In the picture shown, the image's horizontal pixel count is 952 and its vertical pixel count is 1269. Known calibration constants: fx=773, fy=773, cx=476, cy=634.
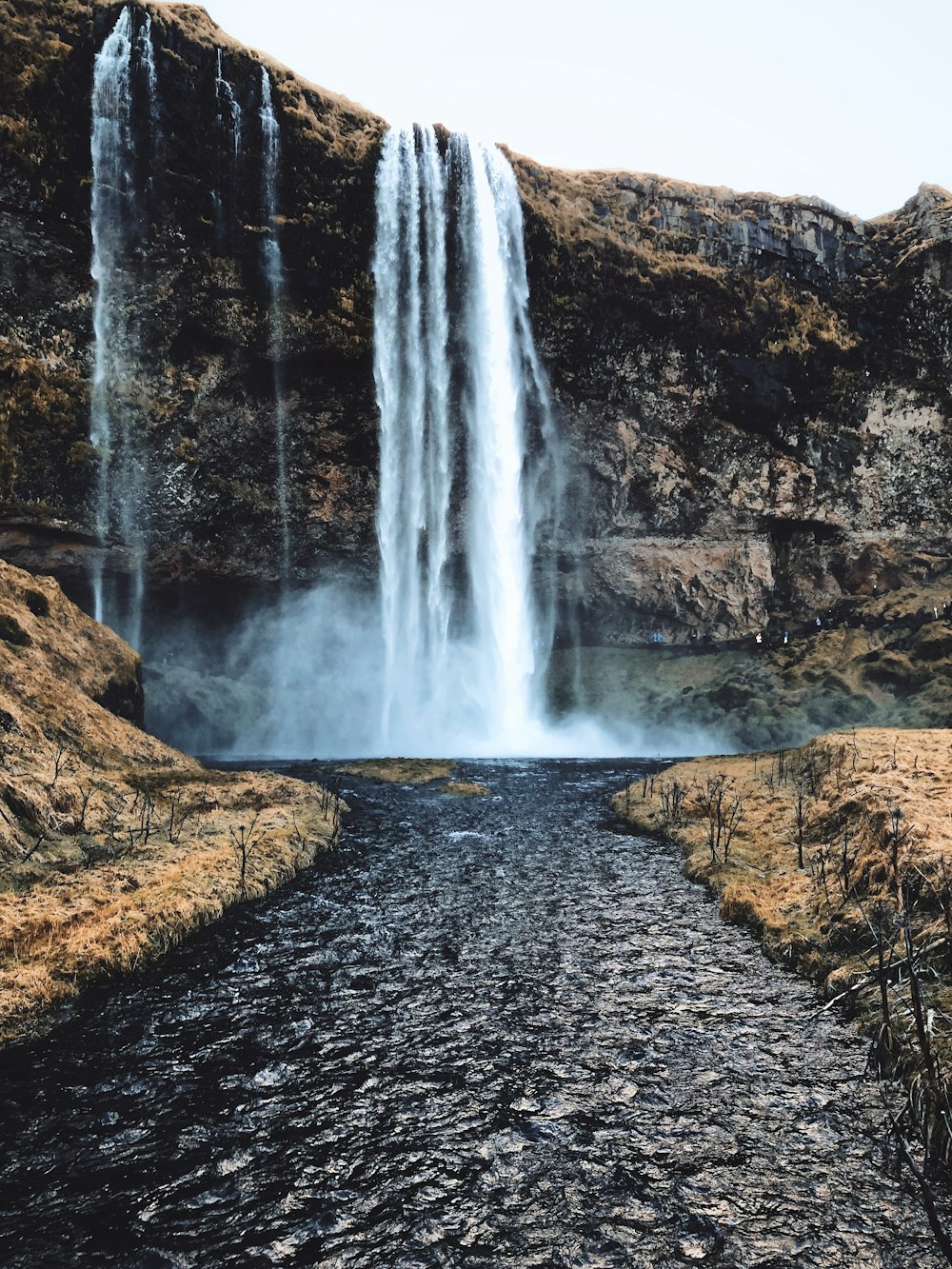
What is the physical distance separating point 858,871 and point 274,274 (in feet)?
131

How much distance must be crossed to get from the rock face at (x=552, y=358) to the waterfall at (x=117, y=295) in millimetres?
546

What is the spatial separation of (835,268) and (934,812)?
47.8m

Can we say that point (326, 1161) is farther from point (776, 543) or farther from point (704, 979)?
point (776, 543)

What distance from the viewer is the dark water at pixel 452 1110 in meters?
6.22

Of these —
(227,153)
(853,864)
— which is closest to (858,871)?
(853,864)

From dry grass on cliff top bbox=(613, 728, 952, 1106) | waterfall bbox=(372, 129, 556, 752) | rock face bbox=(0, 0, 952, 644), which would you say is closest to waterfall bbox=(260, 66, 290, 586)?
rock face bbox=(0, 0, 952, 644)

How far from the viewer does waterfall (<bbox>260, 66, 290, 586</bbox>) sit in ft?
128

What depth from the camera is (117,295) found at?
128 feet

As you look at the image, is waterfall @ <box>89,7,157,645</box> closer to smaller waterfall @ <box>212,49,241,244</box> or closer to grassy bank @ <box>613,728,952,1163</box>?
smaller waterfall @ <box>212,49,241,244</box>

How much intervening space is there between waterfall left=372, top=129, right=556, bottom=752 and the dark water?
1305 inches

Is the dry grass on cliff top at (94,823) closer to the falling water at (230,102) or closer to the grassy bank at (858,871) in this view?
the grassy bank at (858,871)

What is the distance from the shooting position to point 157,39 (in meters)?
36.8

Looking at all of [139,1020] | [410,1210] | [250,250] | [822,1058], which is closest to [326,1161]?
[410,1210]

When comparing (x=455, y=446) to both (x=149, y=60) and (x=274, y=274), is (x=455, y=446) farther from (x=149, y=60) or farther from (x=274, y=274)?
(x=149, y=60)
